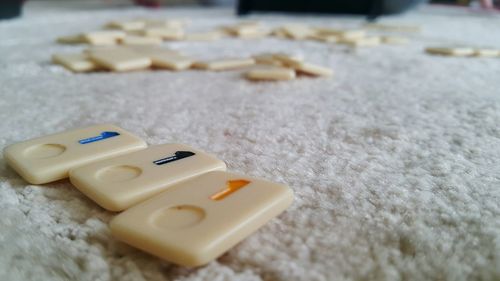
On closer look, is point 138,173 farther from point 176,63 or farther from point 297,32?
point 297,32

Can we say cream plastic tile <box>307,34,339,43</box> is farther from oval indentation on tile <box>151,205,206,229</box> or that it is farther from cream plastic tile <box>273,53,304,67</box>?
oval indentation on tile <box>151,205,206,229</box>

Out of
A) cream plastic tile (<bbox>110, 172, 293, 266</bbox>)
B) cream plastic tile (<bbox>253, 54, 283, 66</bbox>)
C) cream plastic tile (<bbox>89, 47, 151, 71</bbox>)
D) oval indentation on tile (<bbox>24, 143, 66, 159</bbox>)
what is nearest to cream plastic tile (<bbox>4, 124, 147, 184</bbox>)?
oval indentation on tile (<bbox>24, 143, 66, 159</bbox>)

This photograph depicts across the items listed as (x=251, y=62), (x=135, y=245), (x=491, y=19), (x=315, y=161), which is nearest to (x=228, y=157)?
(x=315, y=161)

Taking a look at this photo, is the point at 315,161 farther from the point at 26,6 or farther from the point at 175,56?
the point at 26,6

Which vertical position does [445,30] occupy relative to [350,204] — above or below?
above

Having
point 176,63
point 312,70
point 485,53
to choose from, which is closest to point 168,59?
point 176,63

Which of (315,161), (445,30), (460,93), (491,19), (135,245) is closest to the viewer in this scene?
(135,245)
